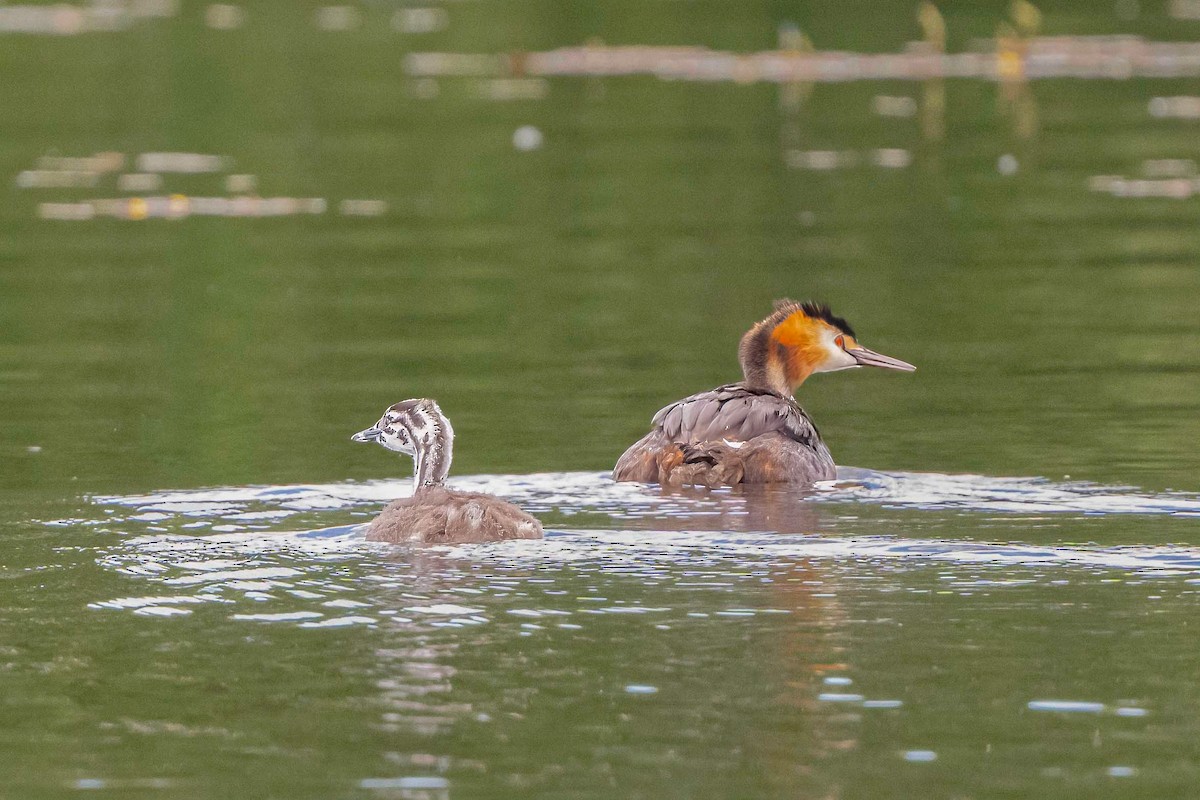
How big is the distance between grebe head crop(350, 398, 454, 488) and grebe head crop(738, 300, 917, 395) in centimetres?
309

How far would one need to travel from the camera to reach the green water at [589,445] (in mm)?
7891

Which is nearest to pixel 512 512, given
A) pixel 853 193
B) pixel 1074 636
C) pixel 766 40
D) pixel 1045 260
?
pixel 1074 636

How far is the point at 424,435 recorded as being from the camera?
38.6 ft

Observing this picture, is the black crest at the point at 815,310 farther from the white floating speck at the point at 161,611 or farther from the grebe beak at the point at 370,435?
the white floating speck at the point at 161,611

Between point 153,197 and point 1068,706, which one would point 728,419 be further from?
point 153,197

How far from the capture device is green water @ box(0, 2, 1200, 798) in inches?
311

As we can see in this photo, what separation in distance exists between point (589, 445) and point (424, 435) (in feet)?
7.05

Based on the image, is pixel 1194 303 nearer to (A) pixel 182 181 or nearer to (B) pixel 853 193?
(B) pixel 853 193

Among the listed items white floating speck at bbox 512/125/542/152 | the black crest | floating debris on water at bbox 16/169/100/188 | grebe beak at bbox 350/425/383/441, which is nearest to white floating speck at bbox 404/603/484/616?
grebe beak at bbox 350/425/383/441

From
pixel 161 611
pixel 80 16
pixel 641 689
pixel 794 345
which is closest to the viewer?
pixel 641 689

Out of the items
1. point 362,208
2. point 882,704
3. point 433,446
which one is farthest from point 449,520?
point 362,208

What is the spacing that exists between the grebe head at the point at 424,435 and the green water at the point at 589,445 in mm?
444

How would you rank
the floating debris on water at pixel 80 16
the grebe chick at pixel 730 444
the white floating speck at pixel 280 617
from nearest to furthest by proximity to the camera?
1. the white floating speck at pixel 280 617
2. the grebe chick at pixel 730 444
3. the floating debris on water at pixel 80 16

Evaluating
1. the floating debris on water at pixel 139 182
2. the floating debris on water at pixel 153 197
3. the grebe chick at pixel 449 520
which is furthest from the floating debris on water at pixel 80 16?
the grebe chick at pixel 449 520
